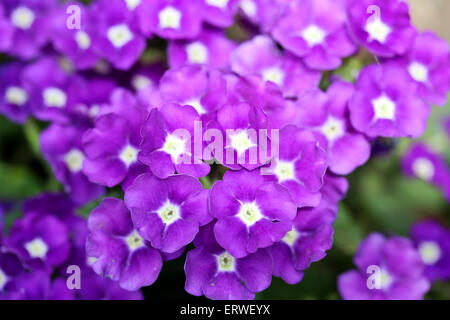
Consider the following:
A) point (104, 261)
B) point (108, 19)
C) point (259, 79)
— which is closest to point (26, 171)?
point (108, 19)

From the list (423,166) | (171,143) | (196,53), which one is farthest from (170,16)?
(423,166)

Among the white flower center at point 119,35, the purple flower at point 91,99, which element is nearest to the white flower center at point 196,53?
the white flower center at point 119,35

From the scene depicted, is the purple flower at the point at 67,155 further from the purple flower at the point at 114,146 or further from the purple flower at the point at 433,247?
the purple flower at the point at 433,247

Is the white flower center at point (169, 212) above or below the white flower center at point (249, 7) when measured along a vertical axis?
below

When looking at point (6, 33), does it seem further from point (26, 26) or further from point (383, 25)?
point (383, 25)

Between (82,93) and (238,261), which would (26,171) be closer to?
(82,93)

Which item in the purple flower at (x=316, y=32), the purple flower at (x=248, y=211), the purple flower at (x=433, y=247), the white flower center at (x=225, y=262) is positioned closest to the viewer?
the purple flower at (x=248, y=211)
